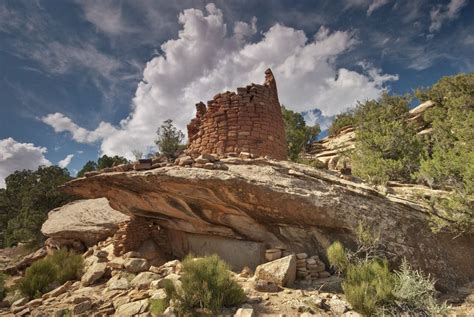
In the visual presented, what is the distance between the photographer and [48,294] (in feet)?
22.1

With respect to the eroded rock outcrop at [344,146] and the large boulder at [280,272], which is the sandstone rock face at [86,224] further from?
the eroded rock outcrop at [344,146]

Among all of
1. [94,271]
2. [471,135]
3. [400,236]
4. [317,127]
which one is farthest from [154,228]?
[317,127]

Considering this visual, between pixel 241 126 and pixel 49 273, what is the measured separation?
7.18 meters

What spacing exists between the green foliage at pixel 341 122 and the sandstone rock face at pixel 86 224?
25.0m

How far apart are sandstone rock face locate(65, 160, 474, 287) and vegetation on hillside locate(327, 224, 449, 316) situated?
0.48 meters

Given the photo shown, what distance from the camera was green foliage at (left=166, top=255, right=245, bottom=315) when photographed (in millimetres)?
4910

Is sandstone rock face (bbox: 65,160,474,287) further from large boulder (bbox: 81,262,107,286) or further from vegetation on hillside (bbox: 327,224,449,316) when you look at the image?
large boulder (bbox: 81,262,107,286)

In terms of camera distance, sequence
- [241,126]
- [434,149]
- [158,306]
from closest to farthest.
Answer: [158,306], [241,126], [434,149]

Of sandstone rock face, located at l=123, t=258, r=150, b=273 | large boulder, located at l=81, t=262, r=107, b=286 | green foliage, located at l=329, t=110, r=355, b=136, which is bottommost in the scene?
large boulder, located at l=81, t=262, r=107, b=286

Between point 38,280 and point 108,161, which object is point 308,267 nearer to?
point 38,280

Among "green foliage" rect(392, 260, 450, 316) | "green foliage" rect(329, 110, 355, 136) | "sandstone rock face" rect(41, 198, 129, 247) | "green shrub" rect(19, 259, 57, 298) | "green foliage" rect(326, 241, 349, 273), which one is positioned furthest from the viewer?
"green foliage" rect(329, 110, 355, 136)

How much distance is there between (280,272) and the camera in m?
5.91

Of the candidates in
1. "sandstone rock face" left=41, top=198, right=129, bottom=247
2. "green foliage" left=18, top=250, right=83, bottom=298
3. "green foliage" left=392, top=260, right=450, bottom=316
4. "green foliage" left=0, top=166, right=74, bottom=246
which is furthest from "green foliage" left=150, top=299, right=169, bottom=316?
"green foliage" left=0, top=166, right=74, bottom=246

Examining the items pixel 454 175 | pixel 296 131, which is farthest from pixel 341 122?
pixel 454 175
